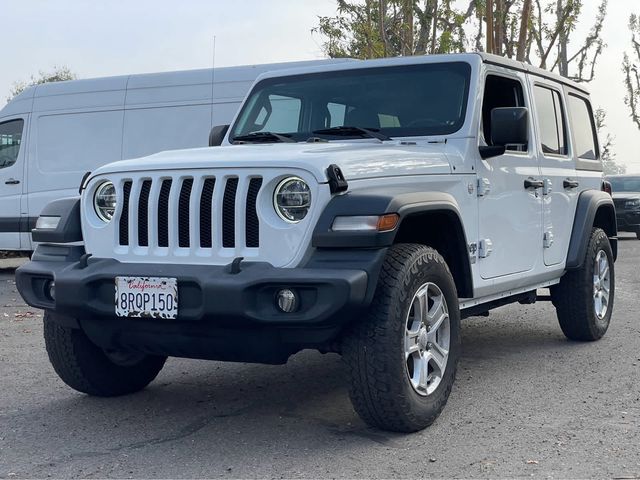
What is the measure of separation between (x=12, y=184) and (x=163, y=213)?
379 inches

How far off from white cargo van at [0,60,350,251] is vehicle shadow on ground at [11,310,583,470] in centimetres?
609

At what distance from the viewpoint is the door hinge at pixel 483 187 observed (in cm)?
552

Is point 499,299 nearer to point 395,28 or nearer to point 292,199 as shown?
point 292,199

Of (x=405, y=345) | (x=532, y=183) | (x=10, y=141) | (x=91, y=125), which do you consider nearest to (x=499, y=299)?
(x=532, y=183)

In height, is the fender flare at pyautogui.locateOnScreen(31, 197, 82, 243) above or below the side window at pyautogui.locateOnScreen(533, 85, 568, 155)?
below

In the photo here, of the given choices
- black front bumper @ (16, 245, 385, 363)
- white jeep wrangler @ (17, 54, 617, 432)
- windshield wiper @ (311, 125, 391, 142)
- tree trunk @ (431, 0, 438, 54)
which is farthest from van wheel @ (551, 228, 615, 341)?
tree trunk @ (431, 0, 438, 54)

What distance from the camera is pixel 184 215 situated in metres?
4.57

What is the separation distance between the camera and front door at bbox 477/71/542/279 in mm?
5602

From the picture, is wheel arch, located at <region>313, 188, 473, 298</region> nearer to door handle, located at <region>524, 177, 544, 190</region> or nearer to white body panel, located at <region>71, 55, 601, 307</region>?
white body panel, located at <region>71, 55, 601, 307</region>

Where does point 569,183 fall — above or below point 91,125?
below

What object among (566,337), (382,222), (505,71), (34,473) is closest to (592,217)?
(566,337)

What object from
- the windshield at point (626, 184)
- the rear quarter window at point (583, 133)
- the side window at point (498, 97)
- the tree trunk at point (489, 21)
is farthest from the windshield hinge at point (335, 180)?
the windshield at point (626, 184)

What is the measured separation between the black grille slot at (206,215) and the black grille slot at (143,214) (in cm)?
32

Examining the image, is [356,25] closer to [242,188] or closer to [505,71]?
[505,71]
